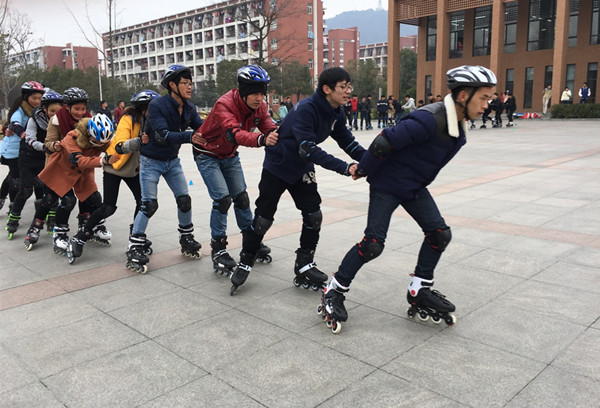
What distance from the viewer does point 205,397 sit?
2.66 m

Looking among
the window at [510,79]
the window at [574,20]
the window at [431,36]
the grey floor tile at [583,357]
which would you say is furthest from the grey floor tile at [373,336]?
the window at [431,36]

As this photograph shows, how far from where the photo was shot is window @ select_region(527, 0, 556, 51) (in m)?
36.7

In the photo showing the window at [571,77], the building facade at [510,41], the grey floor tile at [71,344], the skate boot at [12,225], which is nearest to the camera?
the grey floor tile at [71,344]

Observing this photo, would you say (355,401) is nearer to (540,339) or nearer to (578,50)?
(540,339)

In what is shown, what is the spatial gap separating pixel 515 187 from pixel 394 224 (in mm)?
3489

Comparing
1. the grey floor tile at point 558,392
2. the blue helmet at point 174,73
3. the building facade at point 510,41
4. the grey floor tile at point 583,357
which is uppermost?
the building facade at point 510,41

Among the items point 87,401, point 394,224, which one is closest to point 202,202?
point 394,224

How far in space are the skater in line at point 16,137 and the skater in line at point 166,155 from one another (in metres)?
2.25

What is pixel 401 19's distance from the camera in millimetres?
39656

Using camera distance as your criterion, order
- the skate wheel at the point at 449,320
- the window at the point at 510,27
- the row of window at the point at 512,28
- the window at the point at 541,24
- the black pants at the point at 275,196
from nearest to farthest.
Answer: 1. the skate wheel at the point at 449,320
2. the black pants at the point at 275,196
3. the row of window at the point at 512,28
4. the window at the point at 541,24
5. the window at the point at 510,27

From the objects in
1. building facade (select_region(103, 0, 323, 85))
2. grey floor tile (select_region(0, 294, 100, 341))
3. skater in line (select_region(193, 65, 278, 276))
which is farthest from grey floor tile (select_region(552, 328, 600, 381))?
building facade (select_region(103, 0, 323, 85))

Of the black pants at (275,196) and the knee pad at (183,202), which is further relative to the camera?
the knee pad at (183,202)

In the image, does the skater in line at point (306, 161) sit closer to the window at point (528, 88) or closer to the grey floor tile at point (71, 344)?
the grey floor tile at point (71, 344)

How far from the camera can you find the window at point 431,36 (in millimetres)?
41031
